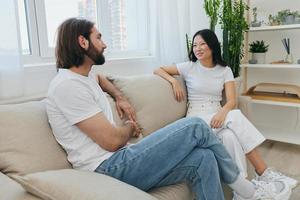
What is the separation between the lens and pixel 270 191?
151 centimetres

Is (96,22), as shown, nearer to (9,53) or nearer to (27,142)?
(9,53)

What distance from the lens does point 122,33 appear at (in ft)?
7.78

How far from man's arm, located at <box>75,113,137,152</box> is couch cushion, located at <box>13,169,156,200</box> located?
0.20 m

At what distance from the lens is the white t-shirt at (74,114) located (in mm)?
1114

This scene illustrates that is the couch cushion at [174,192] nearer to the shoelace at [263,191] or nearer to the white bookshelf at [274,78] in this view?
the shoelace at [263,191]

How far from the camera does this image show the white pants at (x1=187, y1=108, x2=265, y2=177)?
66.2 inches

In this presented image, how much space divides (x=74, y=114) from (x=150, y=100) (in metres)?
0.68

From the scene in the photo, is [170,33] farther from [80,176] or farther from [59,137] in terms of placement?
[80,176]

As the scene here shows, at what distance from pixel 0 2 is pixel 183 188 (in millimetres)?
1168

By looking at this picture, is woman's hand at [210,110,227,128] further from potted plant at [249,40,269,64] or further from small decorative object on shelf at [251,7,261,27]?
small decorative object on shelf at [251,7,261,27]

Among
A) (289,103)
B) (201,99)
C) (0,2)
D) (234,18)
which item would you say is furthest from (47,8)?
(289,103)

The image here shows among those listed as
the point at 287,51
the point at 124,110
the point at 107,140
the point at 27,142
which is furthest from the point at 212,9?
the point at 27,142

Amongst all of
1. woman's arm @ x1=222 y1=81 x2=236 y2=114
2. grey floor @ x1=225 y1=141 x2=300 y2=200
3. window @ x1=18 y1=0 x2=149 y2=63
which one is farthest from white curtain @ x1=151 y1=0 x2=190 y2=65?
grey floor @ x1=225 y1=141 x2=300 y2=200

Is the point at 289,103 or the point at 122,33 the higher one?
the point at 122,33
